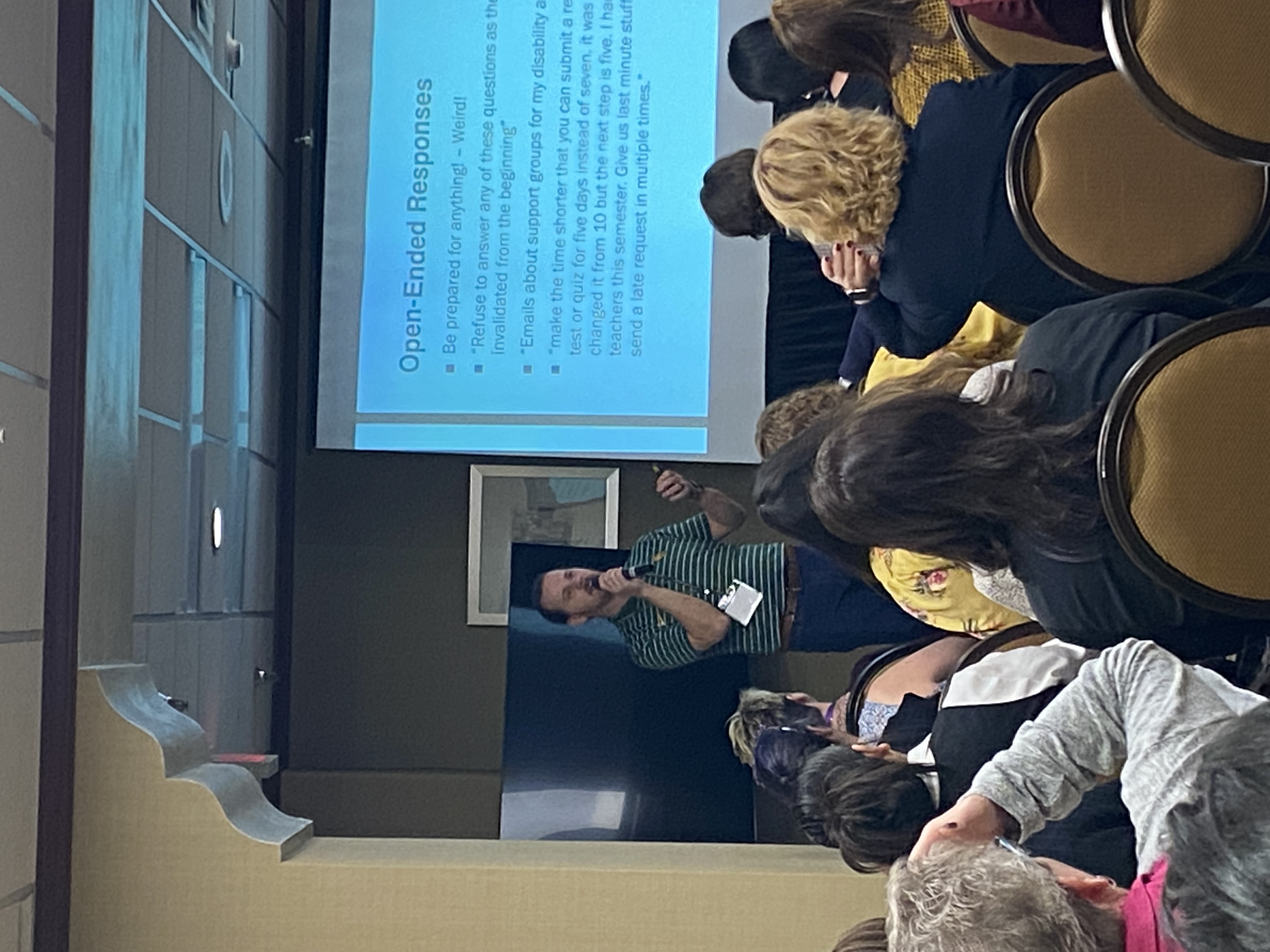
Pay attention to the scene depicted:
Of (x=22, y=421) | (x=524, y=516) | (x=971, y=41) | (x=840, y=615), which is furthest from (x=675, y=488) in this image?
(x=22, y=421)

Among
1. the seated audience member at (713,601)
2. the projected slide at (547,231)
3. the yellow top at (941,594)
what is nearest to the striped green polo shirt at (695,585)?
the seated audience member at (713,601)

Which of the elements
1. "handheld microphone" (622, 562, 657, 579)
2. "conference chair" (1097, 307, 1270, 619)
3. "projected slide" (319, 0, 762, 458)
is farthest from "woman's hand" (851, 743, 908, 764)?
"projected slide" (319, 0, 762, 458)

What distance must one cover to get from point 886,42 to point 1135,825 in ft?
5.29

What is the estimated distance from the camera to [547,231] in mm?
3662

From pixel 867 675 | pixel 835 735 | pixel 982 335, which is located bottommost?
pixel 835 735

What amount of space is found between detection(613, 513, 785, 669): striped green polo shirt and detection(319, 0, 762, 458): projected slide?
416 millimetres

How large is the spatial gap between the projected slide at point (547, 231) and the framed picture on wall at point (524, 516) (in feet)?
0.31

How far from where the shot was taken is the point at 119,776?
2.18 meters

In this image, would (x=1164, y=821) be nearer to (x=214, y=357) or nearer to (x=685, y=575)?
(x=685, y=575)

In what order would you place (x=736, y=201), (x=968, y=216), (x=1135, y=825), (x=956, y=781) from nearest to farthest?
(x=1135, y=825)
(x=956, y=781)
(x=968, y=216)
(x=736, y=201)

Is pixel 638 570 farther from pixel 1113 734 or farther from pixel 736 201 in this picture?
pixel 1113 734

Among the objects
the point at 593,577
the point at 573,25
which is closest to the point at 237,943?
the point at 593,577

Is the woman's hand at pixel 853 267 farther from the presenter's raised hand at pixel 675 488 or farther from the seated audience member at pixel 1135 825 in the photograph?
the presenter's raised hand at pixel 675 488

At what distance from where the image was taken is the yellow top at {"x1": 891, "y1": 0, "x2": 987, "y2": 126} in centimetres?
249
